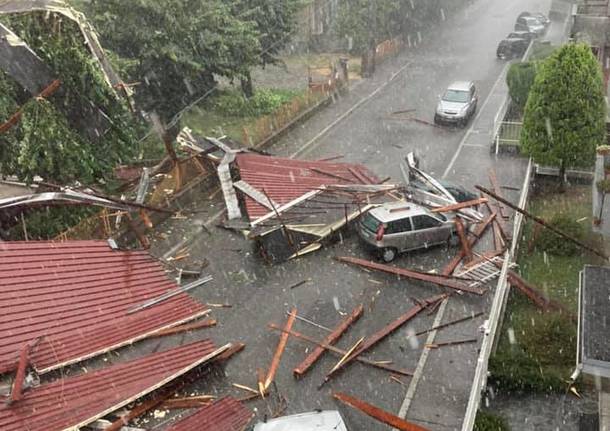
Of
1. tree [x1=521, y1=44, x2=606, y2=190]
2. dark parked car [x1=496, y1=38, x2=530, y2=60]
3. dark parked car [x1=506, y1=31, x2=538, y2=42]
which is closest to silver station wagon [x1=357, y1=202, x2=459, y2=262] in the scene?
tree [x1=521, y1=44, x2=606, y2=190]

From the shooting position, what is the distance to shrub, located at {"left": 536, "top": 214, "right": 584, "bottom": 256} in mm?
18125

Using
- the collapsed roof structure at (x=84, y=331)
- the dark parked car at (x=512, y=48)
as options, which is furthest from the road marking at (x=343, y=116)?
the collapsed roof structure at (x=84, y=331)

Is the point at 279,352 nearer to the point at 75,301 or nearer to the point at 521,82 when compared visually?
the point at 75,301

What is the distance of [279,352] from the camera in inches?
573

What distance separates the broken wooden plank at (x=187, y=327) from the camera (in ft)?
45.0

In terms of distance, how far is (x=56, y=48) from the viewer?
17109mm

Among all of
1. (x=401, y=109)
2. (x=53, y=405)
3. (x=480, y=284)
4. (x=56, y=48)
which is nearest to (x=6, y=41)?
(x=56, y=48)

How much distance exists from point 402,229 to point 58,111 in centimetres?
1112

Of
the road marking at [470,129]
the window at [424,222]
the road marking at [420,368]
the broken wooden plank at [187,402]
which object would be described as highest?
the window at [424,222]

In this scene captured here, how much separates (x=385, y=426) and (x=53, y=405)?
21.8 feet

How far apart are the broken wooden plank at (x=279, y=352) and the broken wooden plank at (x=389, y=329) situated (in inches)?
50.4

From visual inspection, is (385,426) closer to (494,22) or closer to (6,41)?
(6,41)

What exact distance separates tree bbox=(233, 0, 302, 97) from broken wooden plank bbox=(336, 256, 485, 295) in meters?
15.7

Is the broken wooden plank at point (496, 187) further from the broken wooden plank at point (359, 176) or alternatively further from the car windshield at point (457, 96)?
the car windshield at point (457, 96)
